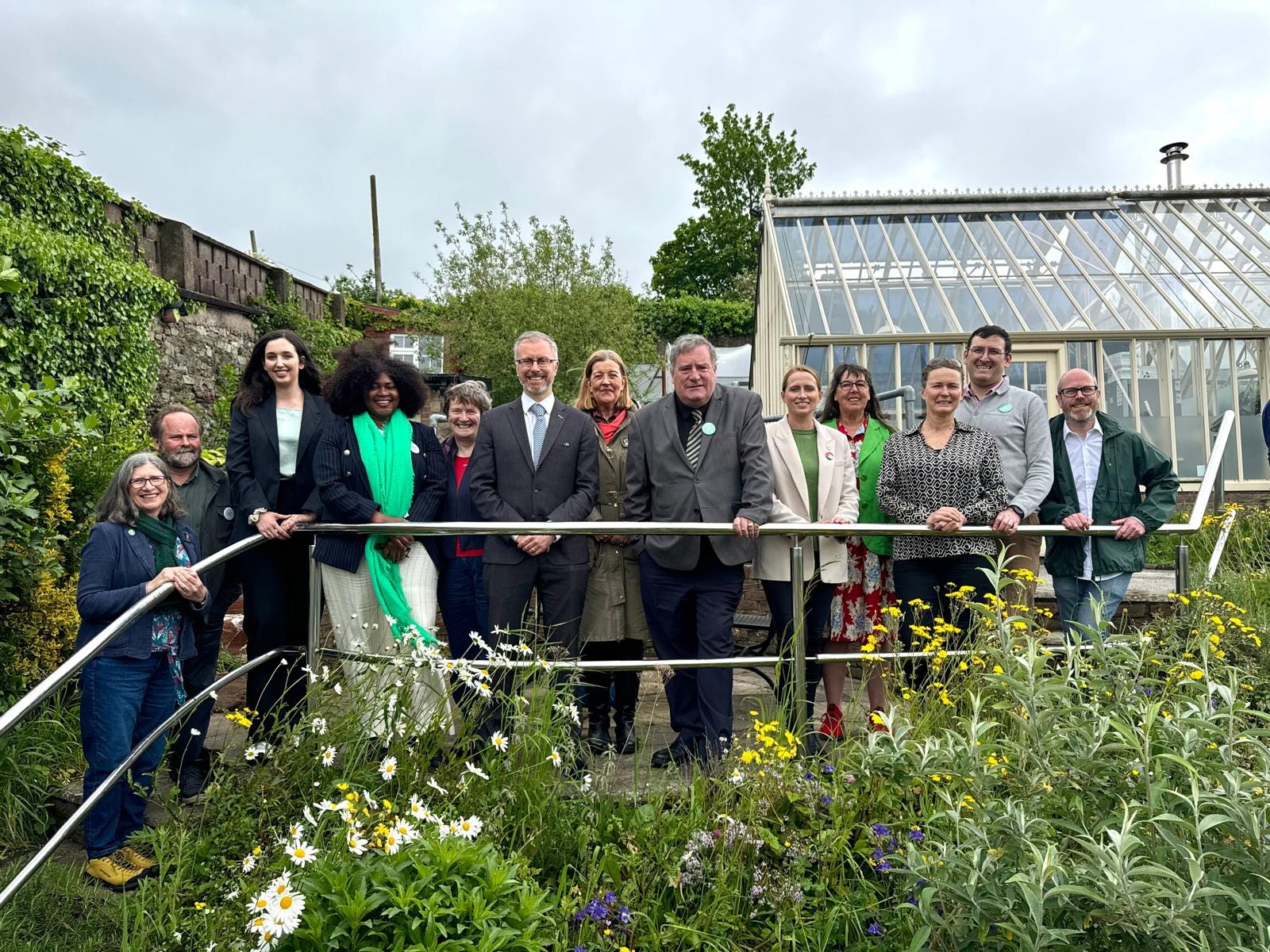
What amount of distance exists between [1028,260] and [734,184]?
2270cm

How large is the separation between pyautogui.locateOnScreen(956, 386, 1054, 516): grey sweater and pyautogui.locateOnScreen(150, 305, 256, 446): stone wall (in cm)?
886

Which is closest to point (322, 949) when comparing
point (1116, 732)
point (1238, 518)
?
point (1116, 732)

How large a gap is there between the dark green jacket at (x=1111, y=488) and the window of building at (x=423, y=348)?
19015 millimetres

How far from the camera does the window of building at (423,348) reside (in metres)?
21.9

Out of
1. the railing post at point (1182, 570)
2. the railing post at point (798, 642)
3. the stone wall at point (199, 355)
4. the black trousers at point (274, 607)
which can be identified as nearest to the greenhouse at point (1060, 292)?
the railing post at point (1182, 570)

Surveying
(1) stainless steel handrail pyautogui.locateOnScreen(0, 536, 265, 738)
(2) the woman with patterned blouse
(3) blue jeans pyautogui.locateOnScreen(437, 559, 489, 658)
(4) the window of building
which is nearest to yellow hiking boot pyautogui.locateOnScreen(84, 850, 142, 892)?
(1) stainless steel handrail pyautogui.locateOnScreen(0, 536, 265, 738)

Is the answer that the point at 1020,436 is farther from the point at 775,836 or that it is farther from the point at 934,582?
the point at 775,836

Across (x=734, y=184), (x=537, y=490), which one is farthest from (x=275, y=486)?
(x=734, y=184)

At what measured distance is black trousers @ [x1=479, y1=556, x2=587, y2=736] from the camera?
A: 352cm

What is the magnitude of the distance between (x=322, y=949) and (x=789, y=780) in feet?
4.13

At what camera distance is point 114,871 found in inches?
109

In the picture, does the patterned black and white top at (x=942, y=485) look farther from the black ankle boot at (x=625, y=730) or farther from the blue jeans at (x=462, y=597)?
the blue jeans at (x=462, y=597)

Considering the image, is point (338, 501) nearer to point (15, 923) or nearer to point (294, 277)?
point (15, 923)

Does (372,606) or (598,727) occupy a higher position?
(372,606)
